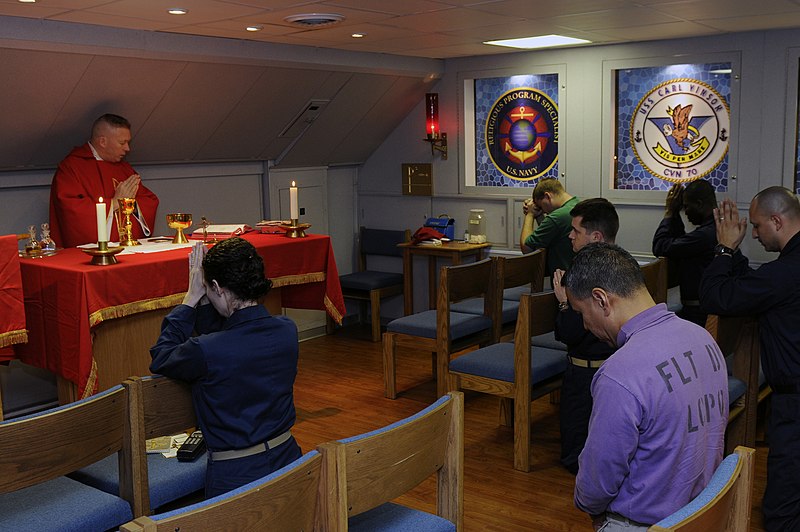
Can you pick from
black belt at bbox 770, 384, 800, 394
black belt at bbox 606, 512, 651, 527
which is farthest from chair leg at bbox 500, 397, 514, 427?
black belt at bbox 606, 512, 651, 527

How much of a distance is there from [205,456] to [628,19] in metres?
3.39

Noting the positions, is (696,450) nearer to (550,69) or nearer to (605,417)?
(605,417)

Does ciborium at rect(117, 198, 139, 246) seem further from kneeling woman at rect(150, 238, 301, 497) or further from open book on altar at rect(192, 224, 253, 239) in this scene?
kneeling woman at rect(150, 238, 301, 497)

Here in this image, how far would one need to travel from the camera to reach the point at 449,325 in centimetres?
502

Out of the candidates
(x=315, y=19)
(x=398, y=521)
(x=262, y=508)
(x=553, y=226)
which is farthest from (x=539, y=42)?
(x=262, y=508)

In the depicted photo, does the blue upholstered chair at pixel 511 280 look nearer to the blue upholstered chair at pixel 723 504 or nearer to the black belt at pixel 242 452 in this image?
the black belt at pixel 242 452

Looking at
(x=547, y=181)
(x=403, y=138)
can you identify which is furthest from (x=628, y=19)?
(x=403, y=138)

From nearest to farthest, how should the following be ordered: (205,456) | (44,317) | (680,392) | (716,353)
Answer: (680,392) < (716,353) < (205,456) < (44,317)

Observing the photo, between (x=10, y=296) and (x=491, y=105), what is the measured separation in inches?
168

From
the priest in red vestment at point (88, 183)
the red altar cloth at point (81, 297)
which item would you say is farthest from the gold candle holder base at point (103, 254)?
the priest in red vestment at point (88, 183)

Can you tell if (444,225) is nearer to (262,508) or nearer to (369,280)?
(369,280)

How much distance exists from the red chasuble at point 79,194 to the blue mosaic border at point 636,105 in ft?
11.7

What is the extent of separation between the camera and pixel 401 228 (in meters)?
7.48

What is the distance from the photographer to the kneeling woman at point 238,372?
2643 mm
